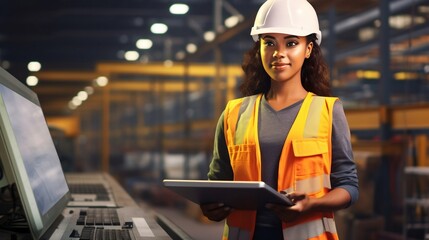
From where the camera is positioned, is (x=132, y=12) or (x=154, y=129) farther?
(x=154, y=129)

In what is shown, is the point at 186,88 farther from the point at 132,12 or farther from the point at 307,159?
the point at 307,159

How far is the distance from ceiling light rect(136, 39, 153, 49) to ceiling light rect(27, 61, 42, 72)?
1.40m

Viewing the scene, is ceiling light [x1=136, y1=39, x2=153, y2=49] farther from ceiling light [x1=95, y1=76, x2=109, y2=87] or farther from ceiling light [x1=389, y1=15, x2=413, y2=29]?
ceiling light [x1=389, y1=15, x2=413, y2=29]

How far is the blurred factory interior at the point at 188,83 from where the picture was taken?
20.2 ft

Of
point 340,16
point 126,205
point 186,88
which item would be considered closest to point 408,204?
point 340,16

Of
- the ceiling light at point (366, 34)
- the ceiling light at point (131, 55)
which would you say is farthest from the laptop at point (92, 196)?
the ceiling light at point (131, 55)

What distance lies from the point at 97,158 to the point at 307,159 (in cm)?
1078

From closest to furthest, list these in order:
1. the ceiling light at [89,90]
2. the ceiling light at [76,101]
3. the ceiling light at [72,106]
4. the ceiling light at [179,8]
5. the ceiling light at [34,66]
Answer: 1. the ceiling light at [179,8]
2. the ceiling light at [34,66]
3. the ceiling light at [89,90]
4. the ceiling light at [72,106]
5. the ceiling light at [76,101]

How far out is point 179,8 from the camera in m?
9.92

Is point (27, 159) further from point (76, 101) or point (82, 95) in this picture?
point (76, 101)

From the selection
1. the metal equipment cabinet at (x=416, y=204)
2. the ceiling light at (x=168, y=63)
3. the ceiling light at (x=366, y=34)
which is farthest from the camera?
the ceiling light at (x=168, y=63)

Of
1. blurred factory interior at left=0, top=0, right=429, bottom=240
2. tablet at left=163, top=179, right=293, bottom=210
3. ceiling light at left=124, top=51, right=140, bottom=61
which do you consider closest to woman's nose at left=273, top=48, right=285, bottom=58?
tablet at left=163, top=179, right=293, bottom=210

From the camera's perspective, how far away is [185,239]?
1.60 metres

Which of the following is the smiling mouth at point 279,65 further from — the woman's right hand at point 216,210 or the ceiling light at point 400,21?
the ceiling light at point 400,21
